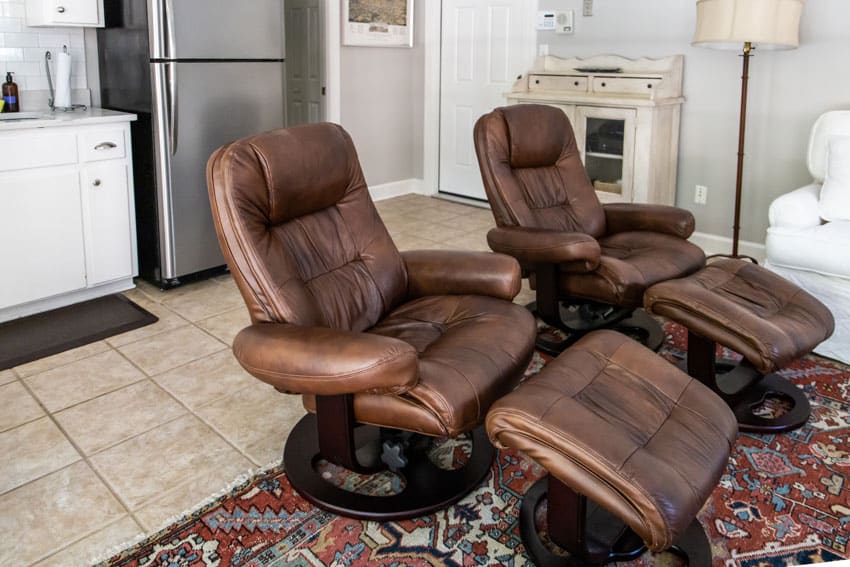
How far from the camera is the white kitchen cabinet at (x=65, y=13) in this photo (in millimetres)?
3369

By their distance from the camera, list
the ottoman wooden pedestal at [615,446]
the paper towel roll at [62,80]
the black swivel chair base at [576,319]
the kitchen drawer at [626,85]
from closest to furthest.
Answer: the ottoman wooden pedestal at [615,446]
the black swivel chair base at [576,319]
the paper towel roll at [62,80]
the kitchen drawer at [626,85]

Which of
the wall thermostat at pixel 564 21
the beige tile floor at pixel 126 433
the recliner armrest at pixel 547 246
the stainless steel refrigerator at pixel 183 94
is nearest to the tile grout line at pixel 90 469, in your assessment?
the beige tile floor at pixel 126 433

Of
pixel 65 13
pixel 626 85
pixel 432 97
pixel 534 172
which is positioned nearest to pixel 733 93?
pixel 626 85

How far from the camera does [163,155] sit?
3549 mm

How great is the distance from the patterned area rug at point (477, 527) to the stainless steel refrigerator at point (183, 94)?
1.96 m

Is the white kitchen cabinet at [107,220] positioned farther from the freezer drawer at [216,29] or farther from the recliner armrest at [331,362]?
the recliner armrest at [331,362]

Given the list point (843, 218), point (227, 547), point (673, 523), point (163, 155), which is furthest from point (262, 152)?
point (843, 218)

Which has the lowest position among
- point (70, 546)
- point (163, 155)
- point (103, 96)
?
point (70, 546)

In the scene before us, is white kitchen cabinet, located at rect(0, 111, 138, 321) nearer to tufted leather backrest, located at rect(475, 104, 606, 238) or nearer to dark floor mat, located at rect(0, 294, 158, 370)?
dark floor mat, located at rect(0, 294, 158, 370)

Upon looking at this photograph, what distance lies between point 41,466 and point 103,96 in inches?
91.2

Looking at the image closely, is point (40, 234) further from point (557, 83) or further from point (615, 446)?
point (557, 83)

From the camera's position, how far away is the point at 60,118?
129 inches

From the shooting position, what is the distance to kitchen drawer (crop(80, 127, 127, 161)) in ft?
11.0

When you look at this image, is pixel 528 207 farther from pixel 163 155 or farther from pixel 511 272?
pixel 163 155
